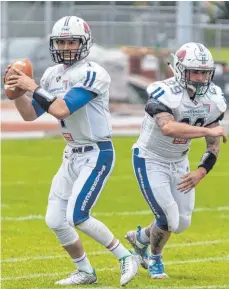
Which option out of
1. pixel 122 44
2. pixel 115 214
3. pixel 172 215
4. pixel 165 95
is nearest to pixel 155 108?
pixel 165 95

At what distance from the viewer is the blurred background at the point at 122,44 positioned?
22406 mm

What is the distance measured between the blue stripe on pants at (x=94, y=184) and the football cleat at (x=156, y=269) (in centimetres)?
80

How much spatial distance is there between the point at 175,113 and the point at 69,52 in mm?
883

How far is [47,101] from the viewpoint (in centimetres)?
676

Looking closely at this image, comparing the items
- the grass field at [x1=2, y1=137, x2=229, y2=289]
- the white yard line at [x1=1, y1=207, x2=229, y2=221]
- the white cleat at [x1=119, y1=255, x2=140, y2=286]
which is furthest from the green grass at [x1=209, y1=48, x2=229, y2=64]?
the white cleat at [x1=119, y1=255, x2=140, y2=286]

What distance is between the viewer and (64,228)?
708cm

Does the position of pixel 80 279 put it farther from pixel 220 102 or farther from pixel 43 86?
pixel 220 102

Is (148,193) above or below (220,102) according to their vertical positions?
below

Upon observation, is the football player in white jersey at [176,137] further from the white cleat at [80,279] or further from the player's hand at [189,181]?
the white cleat at [80,279]

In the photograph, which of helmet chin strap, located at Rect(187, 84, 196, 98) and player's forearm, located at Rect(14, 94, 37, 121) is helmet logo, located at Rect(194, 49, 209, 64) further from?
player's forearm, located at Rect(14, 94, 37, 121)

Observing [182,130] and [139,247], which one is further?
[139,247]

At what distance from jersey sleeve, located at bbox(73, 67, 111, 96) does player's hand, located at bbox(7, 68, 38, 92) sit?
1.03 feet

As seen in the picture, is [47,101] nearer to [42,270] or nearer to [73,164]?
[73,164]

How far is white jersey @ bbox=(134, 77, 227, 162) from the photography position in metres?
6.97
